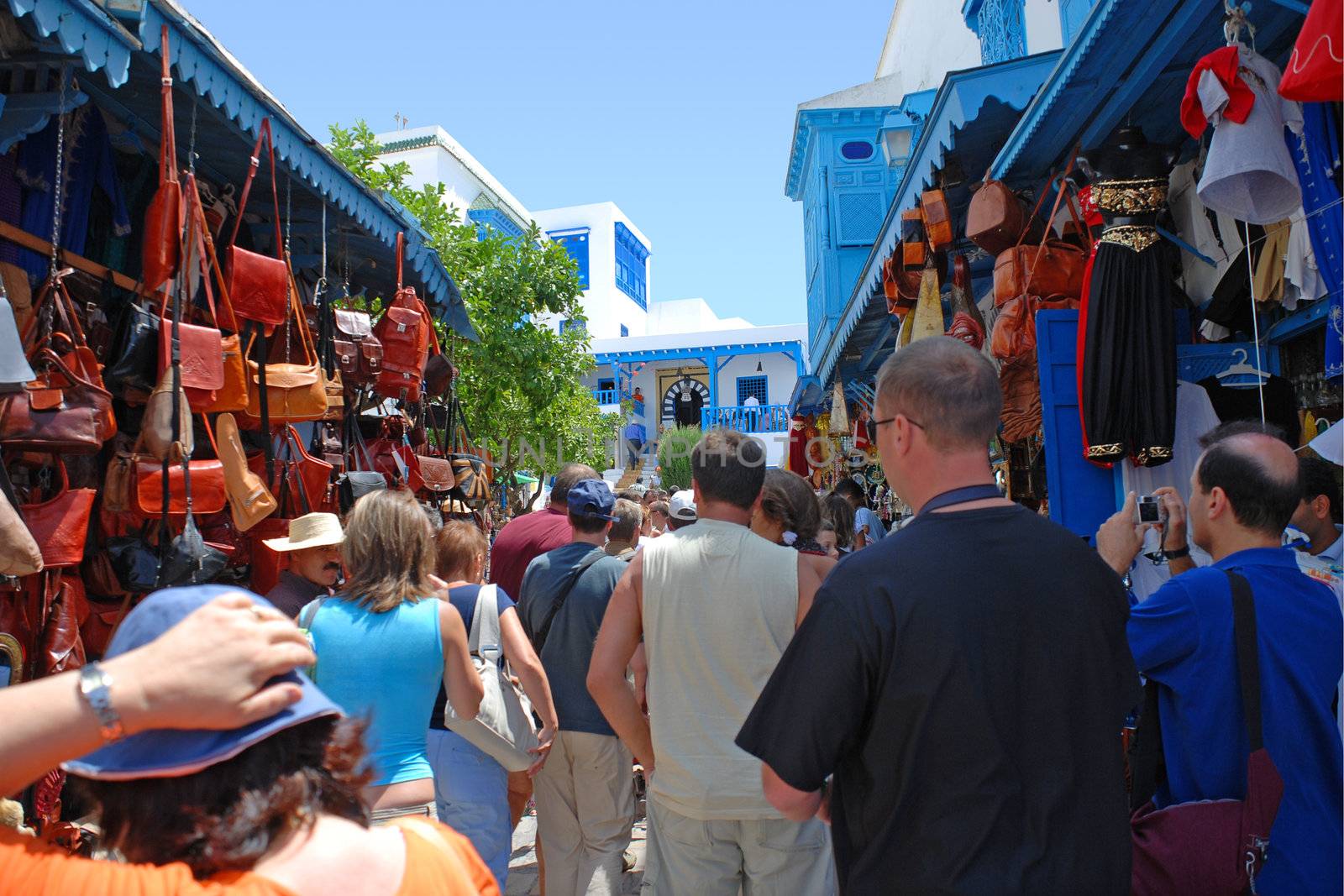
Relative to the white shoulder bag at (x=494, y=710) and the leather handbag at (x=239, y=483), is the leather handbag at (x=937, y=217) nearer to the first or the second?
the white shoulder bag at (x=494, y=710)

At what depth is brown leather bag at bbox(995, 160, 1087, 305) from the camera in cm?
431

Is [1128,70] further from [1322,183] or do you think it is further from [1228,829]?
[1228,829]

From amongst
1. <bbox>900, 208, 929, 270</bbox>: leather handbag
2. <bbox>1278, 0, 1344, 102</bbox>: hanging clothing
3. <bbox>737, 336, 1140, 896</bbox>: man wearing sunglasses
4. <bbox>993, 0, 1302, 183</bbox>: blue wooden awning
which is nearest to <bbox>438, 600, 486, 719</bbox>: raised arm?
<bbox>737, 336, 1140, 896</bbox>: man wearing sunglasses

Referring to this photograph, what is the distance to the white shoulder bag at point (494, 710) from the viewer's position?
10.4ft

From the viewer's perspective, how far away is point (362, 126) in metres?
9.94

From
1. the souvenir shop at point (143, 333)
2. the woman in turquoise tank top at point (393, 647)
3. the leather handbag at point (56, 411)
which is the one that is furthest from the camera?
the souvenir shop at point (143, 333)

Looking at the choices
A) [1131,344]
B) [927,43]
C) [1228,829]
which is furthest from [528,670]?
[927,43]

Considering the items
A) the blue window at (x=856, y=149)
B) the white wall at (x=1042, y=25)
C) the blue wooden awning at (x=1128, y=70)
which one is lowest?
the blue wooden awning at (x=1128, y=70)

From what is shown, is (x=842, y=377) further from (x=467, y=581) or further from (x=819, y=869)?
(x=819, y=869)

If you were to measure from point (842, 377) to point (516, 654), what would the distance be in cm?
832

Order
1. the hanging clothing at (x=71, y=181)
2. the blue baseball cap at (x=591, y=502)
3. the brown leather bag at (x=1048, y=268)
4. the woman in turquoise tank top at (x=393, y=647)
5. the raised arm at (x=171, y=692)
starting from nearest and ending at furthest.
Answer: the raised arm at (x=171, y=692), the woman in turquoise tank top at (x=393, y=647), the hanging clothing at (x=71, y=181), the blue baseball cap at (x=591, y=502), the brown leather bag at (x=1048, y=268)

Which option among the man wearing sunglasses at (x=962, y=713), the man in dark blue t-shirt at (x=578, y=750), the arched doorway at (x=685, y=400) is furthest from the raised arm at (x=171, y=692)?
the arched doorway at (x=685, y=400)

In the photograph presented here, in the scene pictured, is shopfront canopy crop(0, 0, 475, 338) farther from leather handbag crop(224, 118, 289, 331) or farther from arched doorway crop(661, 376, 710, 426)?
arched doorway crop(661, 376, 710, 426)

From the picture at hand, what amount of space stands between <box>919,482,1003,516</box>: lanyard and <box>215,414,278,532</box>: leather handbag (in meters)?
3.28
